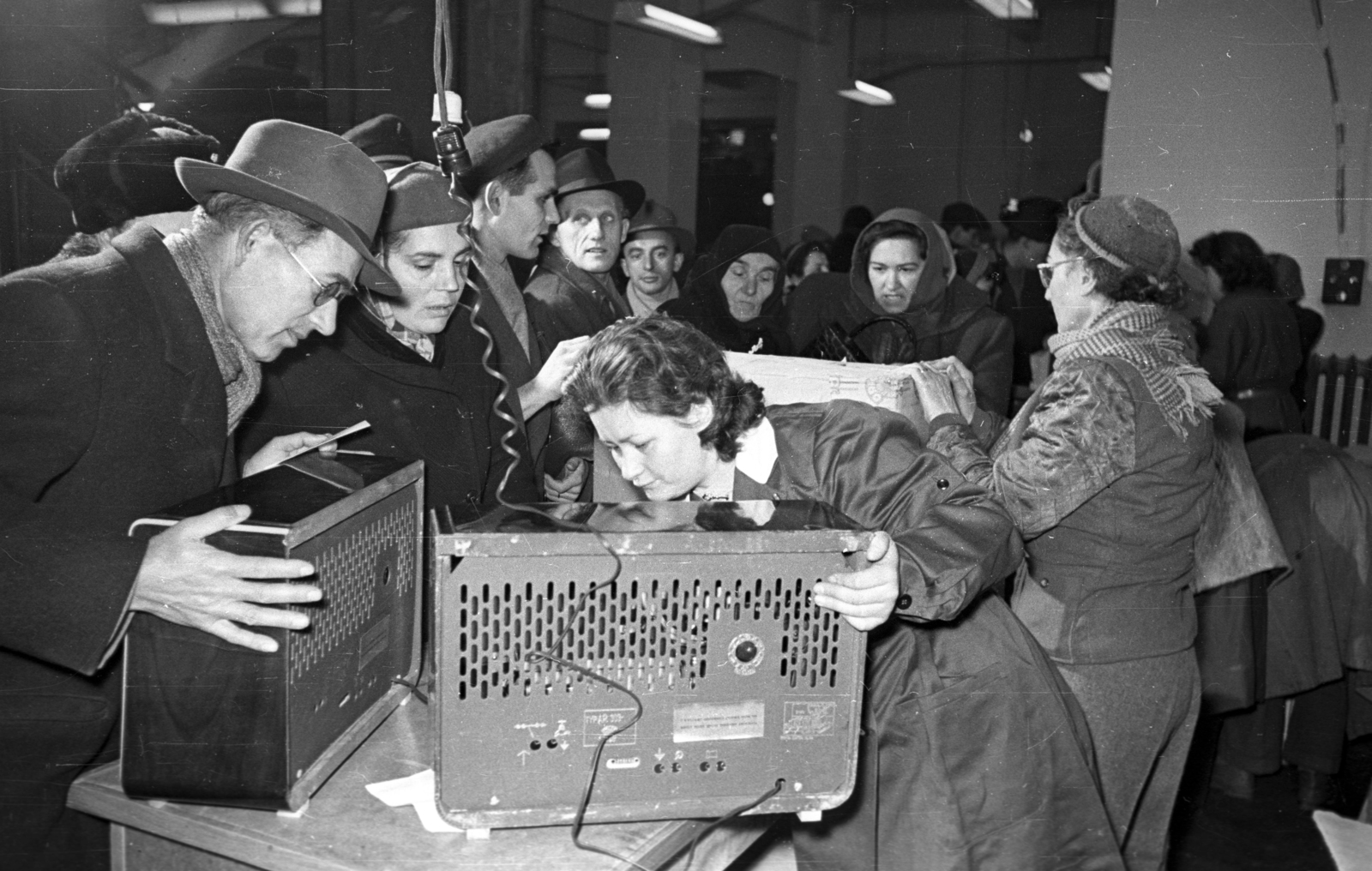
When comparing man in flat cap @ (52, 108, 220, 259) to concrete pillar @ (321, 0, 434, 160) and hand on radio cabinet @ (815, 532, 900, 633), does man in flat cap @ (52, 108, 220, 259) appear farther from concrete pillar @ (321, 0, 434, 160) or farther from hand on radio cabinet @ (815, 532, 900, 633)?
hand on radio cabinet @ (815, 532, 900, 633)

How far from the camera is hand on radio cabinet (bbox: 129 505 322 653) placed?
1.21m

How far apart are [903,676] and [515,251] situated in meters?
1.30

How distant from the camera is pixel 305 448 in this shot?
177 centimetres

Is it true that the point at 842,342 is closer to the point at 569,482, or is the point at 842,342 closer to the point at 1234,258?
the point at 569,482

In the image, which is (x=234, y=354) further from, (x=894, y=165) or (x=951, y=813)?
(x=894, y=165)

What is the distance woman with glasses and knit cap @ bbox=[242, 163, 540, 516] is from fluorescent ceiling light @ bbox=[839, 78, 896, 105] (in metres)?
0.92

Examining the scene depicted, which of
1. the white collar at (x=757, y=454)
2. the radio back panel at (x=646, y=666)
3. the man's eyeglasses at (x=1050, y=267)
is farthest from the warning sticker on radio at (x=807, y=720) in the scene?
the man's eyeglasses at (x=1050, y=267)

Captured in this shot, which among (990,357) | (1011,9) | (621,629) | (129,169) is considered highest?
(1011,9)

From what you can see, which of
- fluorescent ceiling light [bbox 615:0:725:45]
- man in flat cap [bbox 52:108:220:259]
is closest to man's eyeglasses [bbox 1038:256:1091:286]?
fluorescent ceiling light [bbox 615:0:725:45]

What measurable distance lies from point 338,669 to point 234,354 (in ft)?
1.79

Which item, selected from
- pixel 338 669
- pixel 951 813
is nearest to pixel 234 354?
pixel 338 669

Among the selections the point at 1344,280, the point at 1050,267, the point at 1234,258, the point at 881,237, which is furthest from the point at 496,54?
the point at 1344,280

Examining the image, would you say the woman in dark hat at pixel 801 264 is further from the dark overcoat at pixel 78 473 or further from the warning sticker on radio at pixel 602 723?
the warning sticker on radio at pixel 602 723

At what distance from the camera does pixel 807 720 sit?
49.7 inches
